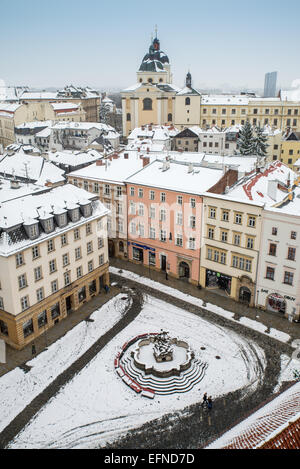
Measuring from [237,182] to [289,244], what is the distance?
11298mm

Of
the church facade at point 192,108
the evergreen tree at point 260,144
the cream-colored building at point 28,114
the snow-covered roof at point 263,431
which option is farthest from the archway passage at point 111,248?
the cream-colored building at point 28,114

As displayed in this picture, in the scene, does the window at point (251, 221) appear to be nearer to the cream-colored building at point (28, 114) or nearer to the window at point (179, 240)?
the window at point (179, 240)

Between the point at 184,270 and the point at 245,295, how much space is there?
8.65m

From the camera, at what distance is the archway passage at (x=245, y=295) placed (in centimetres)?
4306

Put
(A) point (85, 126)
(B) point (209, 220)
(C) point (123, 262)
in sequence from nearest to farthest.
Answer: (B) point (209, 220), (C) point (123, 262), (A) point (85, 126)

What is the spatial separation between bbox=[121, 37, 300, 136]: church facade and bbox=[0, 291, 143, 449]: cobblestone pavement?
279ft

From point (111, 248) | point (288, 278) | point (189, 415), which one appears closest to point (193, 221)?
point (288, 278)

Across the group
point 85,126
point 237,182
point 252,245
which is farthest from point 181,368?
point 85,126

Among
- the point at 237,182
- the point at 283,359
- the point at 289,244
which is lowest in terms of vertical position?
the point at 283,359

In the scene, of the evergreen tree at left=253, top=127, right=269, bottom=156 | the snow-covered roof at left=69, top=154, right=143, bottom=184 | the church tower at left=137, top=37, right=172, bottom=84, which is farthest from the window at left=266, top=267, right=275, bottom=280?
the church tower at left=137, top=37, right=172, bottom=84

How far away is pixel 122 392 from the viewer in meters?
30.9

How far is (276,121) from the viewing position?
113m

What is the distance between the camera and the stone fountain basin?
106 feet

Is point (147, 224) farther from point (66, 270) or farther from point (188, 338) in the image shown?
point (188, 338)
